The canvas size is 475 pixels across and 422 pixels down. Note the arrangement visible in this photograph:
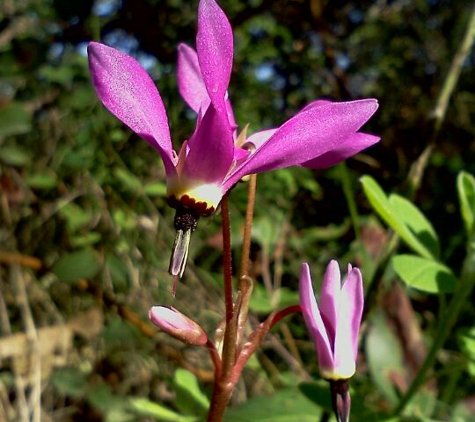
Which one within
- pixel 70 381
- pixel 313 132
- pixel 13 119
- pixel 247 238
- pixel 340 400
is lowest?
pixel 70 381

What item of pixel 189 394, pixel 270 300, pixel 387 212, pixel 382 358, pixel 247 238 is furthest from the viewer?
pixel 270 300

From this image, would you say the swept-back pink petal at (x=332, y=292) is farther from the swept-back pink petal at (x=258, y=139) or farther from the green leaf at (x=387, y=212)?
the green leaf at (x=387, y=212)

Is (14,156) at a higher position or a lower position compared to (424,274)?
lower

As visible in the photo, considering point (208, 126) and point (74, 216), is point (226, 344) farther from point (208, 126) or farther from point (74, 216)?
point (74, 216)

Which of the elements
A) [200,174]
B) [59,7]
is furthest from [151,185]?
[200,174]

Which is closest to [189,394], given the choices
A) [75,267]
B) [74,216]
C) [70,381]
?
[75,267]

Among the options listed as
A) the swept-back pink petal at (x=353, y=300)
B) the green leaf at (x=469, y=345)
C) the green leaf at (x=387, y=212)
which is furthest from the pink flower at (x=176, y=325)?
the green leaf at (x=469, y=345)

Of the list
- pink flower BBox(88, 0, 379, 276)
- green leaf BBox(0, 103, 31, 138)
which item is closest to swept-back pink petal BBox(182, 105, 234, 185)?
pink flower BBox(88, 0, 379, 276)

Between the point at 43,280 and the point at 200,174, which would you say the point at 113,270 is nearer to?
the point at 43,280

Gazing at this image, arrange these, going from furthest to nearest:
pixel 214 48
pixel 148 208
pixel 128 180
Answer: pixel 148 208 → pixel 128 180 → pixel 214 48
